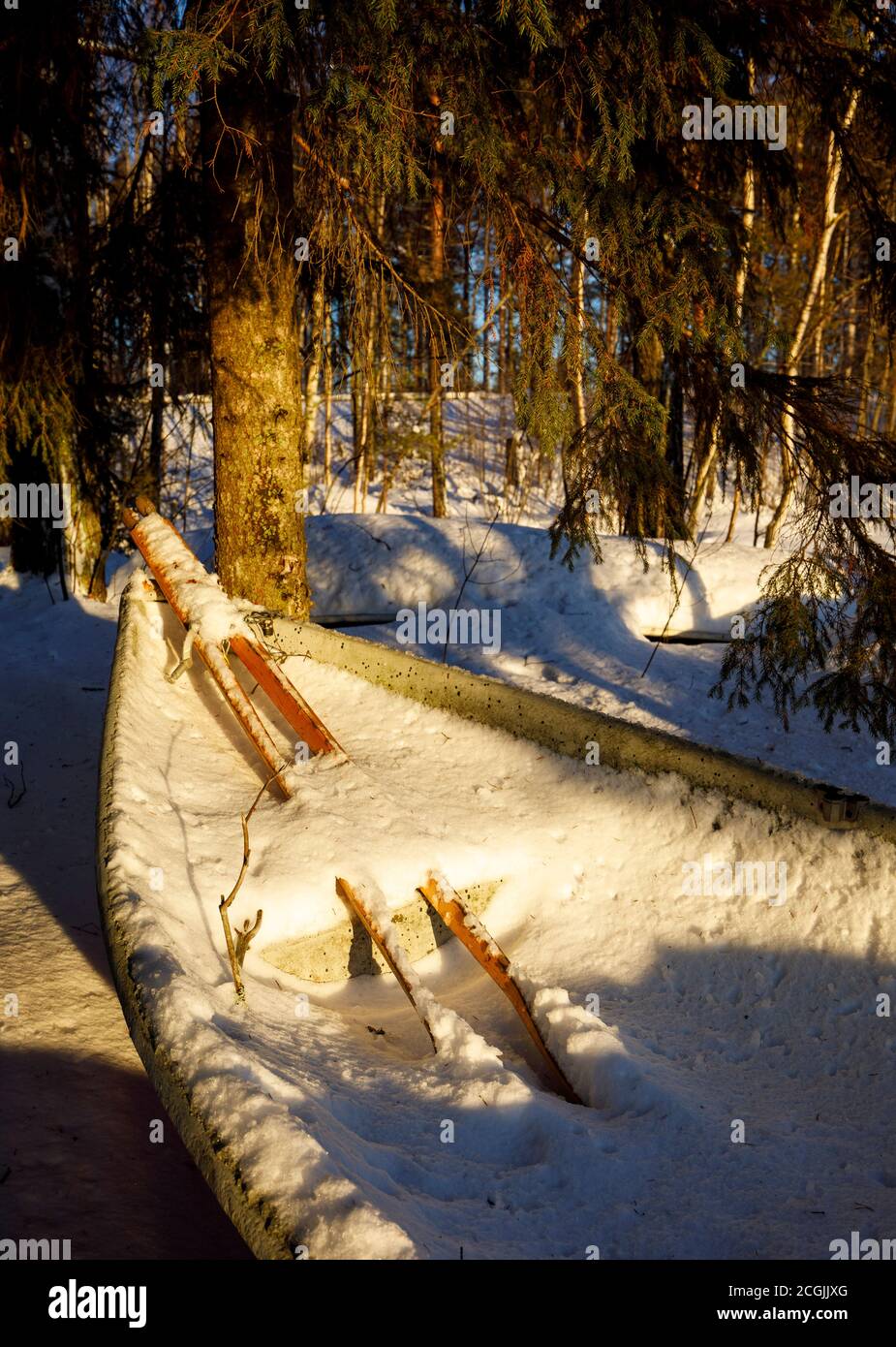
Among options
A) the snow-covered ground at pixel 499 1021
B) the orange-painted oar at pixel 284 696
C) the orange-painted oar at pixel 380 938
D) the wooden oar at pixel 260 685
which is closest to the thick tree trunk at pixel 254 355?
the wooden oar at pixel 260 685

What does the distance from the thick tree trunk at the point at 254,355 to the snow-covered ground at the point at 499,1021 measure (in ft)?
2.80

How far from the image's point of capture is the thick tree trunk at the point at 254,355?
4.78 meters

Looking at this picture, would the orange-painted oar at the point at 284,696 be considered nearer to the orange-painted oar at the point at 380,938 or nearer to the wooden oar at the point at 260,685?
the wooden oar at the point at 260,685

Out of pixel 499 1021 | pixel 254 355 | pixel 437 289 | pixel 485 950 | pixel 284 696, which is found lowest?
pixel 499 1021

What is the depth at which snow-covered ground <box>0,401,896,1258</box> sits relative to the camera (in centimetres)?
224

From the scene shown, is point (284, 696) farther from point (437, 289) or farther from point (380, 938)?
point (437, 289)

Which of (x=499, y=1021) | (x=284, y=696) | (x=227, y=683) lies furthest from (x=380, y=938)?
(x=227, y=683)

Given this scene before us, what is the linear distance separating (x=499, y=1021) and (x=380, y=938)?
470 millimetres

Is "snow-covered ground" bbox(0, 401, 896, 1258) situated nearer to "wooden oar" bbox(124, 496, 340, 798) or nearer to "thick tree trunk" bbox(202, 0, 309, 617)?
"wooden oar" bbox(124, 496, 340, 798)

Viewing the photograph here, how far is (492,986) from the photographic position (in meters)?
3.25

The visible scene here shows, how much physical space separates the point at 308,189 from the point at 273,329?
76 cm

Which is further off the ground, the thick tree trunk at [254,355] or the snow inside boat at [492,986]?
the thick tree trunk at [254,355]

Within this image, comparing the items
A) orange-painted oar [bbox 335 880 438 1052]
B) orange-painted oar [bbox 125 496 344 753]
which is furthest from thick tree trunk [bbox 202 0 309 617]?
orange-painted oar [bbox 335 880 438 1052]

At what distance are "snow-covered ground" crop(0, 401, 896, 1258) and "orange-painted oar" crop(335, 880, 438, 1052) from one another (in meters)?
0.07
